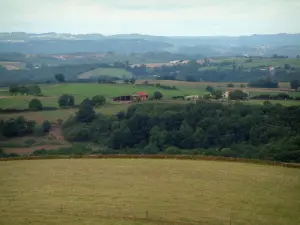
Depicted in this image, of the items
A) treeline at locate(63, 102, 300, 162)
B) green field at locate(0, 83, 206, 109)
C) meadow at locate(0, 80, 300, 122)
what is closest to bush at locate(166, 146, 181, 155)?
treeline at locate(63, 102, 300, 162)

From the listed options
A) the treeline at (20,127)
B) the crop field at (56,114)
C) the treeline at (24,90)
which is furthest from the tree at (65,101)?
the treeline at (20,127)

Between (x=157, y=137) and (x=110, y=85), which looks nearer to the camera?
(x=157, y=137)

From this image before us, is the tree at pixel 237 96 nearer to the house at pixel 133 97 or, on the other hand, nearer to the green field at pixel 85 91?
the green field at pixel 85 91

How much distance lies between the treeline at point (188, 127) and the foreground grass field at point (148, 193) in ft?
66.3

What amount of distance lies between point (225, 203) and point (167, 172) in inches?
255

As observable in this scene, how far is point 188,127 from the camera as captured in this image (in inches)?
2216

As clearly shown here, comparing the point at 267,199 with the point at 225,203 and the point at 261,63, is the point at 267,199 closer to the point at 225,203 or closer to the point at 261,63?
the point at 225,203

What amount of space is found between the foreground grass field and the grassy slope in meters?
118

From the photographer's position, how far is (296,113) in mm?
55594

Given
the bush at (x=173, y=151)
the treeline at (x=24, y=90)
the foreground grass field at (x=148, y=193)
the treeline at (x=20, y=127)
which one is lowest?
the treeline at (x=20, y=127)

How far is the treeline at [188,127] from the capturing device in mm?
51844

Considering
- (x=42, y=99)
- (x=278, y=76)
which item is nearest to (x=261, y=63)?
(x=278, y=76)

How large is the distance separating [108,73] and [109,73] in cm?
47

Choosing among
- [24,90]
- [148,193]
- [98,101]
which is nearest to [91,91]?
[24,90]
